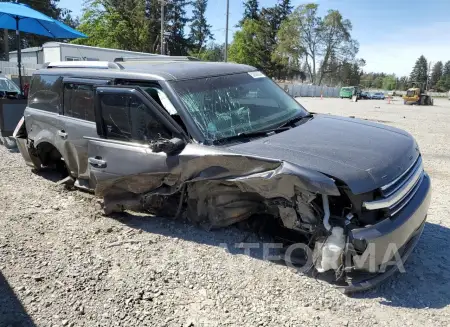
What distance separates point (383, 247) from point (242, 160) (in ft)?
4.07

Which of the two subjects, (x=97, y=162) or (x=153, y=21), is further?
(x=153, y=21)

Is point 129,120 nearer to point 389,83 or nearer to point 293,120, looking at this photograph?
point 293,120

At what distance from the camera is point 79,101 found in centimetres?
451

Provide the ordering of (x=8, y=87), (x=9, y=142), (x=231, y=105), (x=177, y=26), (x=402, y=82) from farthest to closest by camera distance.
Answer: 1. (x=402, y=82)
2. (x=177, y=26)
3. (x=8, y=87)
4. (x=9, y=142)
5. (x=231, y=105)

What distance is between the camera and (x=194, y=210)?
12.5 feet

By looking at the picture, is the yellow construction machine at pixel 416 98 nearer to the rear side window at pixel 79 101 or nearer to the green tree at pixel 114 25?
the green tree at pixel 114 25

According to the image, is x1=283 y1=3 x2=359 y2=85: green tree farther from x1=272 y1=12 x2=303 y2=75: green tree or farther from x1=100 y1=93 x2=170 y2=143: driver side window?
x1=100 y1=93 x2=170 y2=143: driver side window

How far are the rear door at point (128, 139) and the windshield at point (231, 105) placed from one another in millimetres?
272

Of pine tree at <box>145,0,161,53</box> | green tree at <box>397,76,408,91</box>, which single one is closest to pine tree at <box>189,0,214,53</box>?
pine tree at <box>145,0,161,53</box>

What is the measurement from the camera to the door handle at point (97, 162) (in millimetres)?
3920

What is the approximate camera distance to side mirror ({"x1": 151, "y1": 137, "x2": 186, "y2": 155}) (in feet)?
11.1

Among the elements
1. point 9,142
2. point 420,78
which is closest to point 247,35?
point 9,142

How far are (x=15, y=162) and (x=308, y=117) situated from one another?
5406 mm

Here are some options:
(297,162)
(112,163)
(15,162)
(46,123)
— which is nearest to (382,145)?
(297,162)
